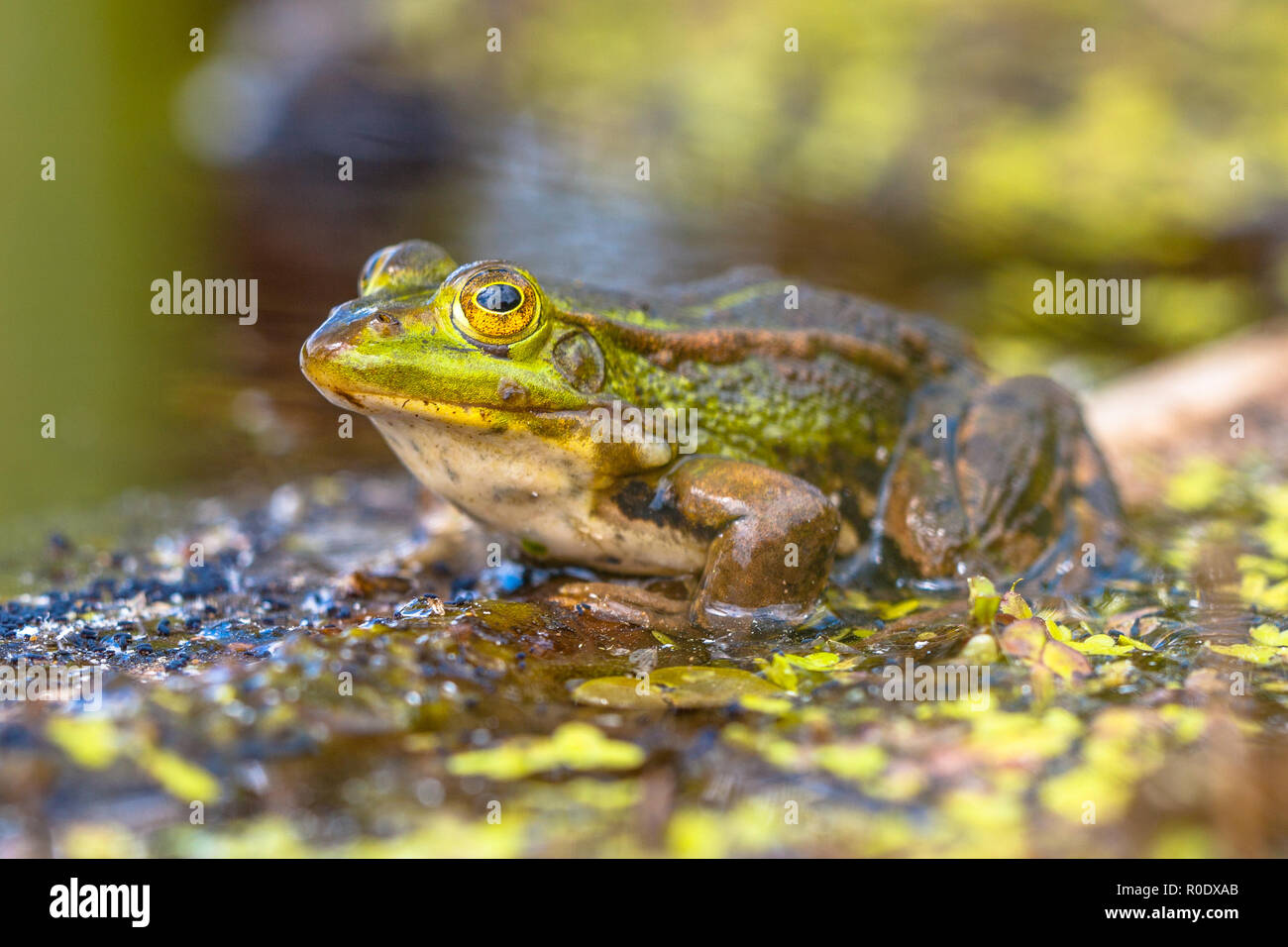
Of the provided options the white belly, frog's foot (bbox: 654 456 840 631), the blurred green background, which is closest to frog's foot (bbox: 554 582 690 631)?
frog's foot (bbox: 654 456 840 631)

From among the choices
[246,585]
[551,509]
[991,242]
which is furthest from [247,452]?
[991,242]

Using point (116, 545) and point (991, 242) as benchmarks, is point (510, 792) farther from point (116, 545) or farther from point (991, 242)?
point (991, 242)

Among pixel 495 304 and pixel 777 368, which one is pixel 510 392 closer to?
pixel 495 304

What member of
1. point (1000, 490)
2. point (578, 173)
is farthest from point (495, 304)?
point (578, 173)

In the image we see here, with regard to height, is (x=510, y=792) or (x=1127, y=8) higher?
(x=1127, y=8)

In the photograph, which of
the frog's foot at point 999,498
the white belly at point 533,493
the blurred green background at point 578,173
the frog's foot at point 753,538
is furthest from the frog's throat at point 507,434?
the blurred green background at point 578,173

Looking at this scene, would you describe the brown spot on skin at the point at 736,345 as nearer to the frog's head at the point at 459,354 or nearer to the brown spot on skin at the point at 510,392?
the frog's head at the point at 459,354
